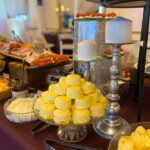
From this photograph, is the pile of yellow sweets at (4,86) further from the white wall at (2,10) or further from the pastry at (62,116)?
the white wall at (2,10)

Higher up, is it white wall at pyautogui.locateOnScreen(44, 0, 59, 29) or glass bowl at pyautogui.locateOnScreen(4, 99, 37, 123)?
white wall at pyautogui.locateOnScreen(44, 0, 59, 29)

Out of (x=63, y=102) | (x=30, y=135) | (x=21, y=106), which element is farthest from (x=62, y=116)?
(x=21, y=106)

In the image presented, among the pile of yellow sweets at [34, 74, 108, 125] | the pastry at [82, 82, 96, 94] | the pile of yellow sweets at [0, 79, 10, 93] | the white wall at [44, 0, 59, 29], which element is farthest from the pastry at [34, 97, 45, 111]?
the white wall at [44, 0, 59, 29]

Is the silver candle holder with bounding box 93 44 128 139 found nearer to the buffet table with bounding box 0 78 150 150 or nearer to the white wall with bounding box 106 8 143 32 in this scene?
the buffet table with bounding box 0 78 150 150

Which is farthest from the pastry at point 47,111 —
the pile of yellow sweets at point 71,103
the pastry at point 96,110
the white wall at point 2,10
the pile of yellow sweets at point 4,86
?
the white wall at point 2,10

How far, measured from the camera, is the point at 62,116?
54 centimetres

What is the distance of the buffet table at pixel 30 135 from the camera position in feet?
1.97

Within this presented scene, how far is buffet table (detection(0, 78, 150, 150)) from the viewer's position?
60 cm

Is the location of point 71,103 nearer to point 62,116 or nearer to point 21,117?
point 62,116

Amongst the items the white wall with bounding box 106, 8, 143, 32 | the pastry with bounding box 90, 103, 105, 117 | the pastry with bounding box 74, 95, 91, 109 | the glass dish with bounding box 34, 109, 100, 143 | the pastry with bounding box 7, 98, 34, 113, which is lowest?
the glass dish with bounding box 34, 109, 100, 143

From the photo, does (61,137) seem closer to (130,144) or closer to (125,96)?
(130,144)

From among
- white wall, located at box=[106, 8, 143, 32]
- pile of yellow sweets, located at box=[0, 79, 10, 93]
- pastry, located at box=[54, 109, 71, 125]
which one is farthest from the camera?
white wall, located at box=[106, 8, 143, 32]

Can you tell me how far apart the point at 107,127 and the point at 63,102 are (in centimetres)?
18

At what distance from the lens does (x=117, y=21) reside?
0.54m
